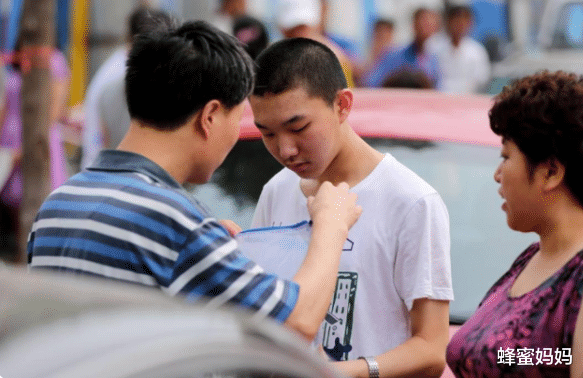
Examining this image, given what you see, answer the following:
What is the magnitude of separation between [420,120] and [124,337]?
8.81 ft

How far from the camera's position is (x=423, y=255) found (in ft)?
9.39

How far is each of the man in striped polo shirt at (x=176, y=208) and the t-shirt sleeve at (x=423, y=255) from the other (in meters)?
0.28

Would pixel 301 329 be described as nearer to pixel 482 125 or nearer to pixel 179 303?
pixel 179 303

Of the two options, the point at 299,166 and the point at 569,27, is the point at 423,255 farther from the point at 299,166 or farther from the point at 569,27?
the point at 569,27

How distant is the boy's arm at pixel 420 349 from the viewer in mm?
2842

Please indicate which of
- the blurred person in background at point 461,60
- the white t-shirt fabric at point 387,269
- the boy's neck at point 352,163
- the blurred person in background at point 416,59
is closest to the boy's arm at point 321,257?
the white t-shirt fabric at point 387,269

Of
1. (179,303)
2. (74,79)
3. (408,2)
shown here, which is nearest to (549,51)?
(408,2)

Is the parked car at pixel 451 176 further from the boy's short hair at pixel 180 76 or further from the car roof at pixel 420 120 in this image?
the boy's short hair at pixel 180 76

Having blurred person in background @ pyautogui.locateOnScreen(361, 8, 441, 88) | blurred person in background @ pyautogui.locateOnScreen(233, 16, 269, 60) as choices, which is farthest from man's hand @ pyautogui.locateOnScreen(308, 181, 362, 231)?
blurred person in background @ pyautogui.locateOnScreen(361, 8, 441, 88)

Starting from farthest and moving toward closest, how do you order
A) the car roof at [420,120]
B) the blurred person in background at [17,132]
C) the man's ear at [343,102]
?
the blurred person in background at [17,132], the car roof at [420,120], the man's ear at [343,102]

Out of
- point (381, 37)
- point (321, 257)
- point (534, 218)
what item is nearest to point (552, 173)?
point (534, 218)

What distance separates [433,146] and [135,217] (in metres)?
1.96

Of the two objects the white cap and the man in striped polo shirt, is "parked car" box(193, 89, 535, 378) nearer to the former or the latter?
the man in striped polo shirt

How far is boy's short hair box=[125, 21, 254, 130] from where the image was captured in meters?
2.48
